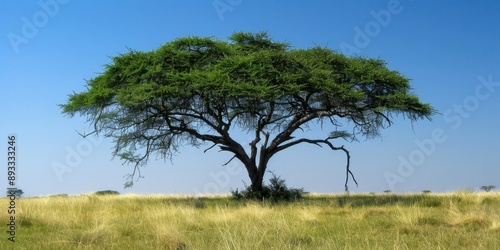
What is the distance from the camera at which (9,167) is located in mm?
9875

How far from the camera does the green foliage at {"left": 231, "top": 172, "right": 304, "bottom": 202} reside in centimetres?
2214

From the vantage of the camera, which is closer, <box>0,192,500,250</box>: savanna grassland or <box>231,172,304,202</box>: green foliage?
<box>0,192,500,250</box>: savanna grassland

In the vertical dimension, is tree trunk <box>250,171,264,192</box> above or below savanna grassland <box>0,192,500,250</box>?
above

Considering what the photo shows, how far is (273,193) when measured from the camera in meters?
22.5

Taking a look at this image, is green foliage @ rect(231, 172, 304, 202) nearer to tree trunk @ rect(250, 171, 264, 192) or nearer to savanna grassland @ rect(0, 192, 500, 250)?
tree trunk @ rect(250, 171, 264, 192)

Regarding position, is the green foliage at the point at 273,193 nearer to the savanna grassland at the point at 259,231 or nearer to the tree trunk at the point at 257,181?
the tree trunk at the point at 257,181

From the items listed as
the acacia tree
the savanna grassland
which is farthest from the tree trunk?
the savanna grassland

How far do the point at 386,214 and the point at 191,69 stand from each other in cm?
949

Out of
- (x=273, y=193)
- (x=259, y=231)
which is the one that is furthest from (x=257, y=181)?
(x=259, y=231)

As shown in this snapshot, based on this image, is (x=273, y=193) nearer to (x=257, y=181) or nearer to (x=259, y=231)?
(x=257, y=181)

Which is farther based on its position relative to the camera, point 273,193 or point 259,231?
point 273,193

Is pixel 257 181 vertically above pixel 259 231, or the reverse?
pixel 257 181

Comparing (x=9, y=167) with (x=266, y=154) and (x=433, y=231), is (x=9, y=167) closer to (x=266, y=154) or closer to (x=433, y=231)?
(x=433, y=231)

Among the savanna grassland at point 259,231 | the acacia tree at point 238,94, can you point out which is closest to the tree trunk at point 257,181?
the acacia tree at point 238,94
